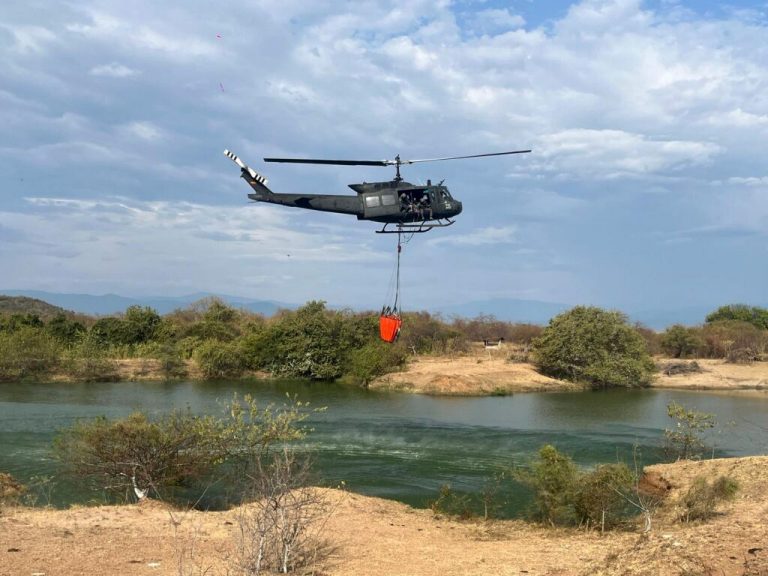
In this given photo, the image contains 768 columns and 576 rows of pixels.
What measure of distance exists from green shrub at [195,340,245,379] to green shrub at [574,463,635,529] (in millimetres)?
41027

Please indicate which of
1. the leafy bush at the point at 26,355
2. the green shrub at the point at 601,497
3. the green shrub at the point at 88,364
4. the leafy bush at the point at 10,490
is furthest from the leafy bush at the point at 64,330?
the green shrub at the point at 601,497

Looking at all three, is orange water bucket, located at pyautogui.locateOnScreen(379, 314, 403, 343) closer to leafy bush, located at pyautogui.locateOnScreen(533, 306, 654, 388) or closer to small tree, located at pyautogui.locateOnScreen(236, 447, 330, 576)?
small tree, located at pyautogui.locateOnScreen(236, 447, 330, 576)

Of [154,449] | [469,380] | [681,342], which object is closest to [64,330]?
[469,380]

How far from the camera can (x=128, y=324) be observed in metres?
59.3

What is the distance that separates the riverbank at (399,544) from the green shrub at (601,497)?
77cm

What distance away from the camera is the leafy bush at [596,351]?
2016 inches

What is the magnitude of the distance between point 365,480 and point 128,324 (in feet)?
143

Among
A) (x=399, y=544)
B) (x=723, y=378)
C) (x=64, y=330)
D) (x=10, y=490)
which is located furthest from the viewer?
(x=64, y=330)

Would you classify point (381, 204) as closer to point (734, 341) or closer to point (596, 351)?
point (596, 351)

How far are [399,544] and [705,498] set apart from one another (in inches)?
281

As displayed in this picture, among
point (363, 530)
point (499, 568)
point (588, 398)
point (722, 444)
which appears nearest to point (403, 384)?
point (588, 398)

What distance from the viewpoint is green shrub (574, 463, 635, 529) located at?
601 inches

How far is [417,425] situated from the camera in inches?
1313

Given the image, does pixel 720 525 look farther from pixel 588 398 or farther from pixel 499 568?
pixel 588 398
